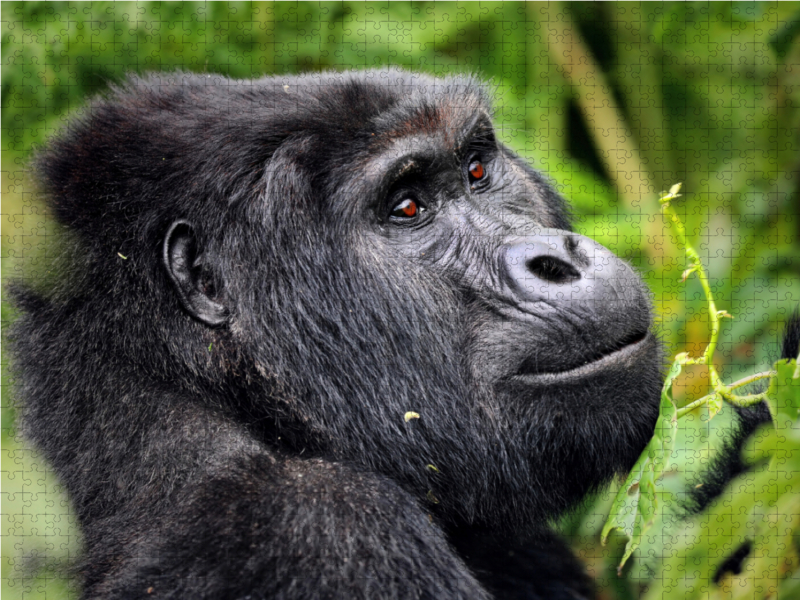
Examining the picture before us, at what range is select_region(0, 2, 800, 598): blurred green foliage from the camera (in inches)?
122

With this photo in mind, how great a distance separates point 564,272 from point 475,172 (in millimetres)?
601

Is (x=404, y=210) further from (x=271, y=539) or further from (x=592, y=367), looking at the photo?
(x=271, y=539)

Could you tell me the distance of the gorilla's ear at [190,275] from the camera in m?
2.34

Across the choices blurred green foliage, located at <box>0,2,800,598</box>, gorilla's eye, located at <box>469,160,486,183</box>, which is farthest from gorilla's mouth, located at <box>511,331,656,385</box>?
blurred green foliage, located at <box>0,2,800,598</box>

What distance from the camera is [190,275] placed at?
2.38m

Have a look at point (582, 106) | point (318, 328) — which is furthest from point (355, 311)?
point (582, 106)

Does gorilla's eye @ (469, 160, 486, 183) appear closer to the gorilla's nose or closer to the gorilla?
the gorilla

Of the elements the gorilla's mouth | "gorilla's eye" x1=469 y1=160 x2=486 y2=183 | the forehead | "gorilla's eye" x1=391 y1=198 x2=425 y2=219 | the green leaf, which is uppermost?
→ the forehead

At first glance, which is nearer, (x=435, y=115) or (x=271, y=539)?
(x=271, y=539)

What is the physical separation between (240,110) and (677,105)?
17.2ft

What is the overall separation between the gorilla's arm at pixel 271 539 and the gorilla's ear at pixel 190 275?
0.37m

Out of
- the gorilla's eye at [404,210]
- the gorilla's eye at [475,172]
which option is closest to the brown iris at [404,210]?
the gorilla's eye at [404,210]

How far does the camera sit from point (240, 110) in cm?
247

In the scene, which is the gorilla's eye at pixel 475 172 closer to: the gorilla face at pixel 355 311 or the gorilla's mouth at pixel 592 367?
the gorilla face at pixel 355 311
